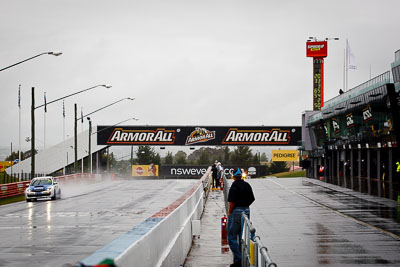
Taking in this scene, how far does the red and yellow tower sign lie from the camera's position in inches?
3484

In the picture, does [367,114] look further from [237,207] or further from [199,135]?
[237,207]

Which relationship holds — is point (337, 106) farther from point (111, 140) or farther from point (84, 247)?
point (84, 247)

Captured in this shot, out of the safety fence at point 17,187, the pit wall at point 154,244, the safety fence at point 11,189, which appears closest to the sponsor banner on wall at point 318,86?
the safety fence at point 17,187

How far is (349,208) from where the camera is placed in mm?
27766

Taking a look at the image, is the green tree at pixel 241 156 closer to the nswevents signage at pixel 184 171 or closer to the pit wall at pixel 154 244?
the nswevents signage at pixel 184 171

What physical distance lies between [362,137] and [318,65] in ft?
127

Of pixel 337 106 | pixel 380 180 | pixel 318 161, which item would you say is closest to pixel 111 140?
pixel 318 161

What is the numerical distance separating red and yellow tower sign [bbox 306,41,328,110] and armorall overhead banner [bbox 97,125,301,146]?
719 cm

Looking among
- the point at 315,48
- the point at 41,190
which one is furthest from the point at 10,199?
the point at 315,48

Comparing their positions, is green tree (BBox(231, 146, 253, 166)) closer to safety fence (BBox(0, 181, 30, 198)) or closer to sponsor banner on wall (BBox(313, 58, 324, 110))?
sponsor banner on wall (BBox(313, 58, 324, 110))

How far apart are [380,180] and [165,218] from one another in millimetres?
44818

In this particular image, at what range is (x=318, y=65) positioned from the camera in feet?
304

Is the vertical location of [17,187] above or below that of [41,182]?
below

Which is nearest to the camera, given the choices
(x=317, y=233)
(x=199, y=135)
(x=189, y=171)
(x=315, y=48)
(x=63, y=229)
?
(x=317, y=233)
